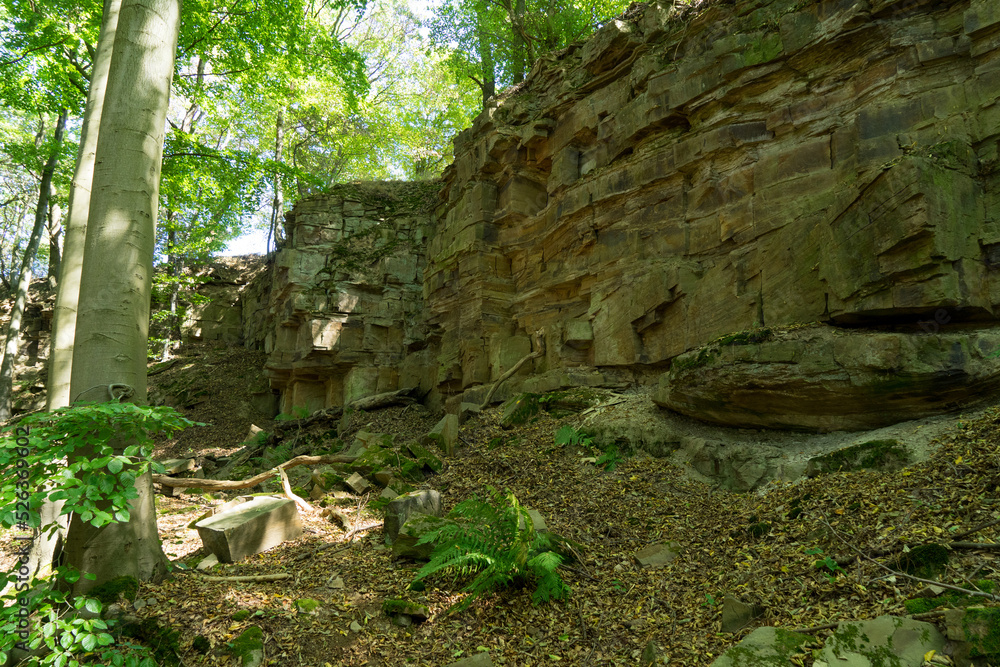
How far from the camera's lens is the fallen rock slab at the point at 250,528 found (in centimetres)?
607

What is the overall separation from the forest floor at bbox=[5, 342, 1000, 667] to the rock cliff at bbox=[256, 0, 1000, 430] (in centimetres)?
140

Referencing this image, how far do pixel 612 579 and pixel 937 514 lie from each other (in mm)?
2847

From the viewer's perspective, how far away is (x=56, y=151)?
591 inches

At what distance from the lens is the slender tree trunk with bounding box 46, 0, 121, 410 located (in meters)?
6.39

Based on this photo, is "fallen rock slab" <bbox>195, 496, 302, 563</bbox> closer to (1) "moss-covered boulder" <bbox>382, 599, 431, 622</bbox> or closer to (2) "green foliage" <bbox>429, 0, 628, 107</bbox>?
(1) "moss-covered boulder" <bbox>382, 599, 431, 622</bbox>

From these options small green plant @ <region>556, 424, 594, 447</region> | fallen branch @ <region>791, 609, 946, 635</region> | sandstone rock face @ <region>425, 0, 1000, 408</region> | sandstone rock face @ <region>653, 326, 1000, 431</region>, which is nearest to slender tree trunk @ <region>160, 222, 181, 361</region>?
sandstone rock face @ <region>425, 0, 1000, 408</region>

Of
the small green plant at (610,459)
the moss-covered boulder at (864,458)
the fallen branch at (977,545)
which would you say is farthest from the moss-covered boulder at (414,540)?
the fallen branch at (977,545)

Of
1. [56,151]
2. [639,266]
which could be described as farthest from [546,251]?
[56,151]

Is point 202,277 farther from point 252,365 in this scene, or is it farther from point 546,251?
point 546,251

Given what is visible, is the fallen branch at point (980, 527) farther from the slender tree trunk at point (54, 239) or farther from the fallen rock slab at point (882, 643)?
the slender tree trunk at point (54, 239)

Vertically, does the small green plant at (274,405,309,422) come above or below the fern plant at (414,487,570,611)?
above

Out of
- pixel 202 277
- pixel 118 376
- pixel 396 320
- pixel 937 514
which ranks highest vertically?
pixel 202 277

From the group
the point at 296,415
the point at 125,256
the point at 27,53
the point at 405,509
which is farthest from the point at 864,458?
the point at 27,53

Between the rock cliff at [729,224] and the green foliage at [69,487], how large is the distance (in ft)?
21.9
